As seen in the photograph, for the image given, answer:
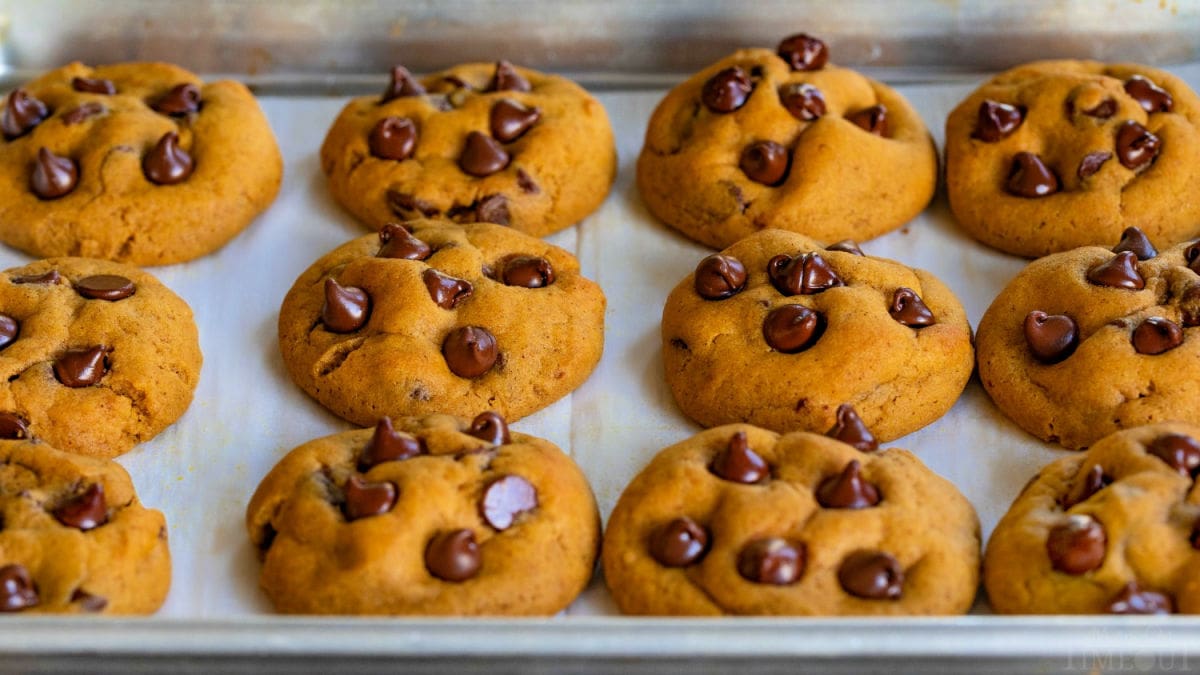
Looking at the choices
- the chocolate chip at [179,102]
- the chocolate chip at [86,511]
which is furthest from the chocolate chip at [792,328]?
the chocolate chip at [179,102]

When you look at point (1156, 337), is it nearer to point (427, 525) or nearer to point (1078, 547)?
point (1078, 547)

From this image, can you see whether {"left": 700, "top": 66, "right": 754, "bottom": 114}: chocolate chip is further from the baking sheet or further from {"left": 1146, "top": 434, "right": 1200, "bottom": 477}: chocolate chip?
{"left": 1146, "top": 434, "right": 1200, "bottom": 477}: chocolate chip

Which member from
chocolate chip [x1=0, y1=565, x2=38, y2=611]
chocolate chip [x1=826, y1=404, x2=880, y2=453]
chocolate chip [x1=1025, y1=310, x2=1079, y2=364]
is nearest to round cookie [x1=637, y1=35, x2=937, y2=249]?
chocolate chip [x1=1025, y1=310, x2=1079, y2=364]

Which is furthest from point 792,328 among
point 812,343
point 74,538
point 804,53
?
point 74,538

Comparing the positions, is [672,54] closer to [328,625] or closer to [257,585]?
[257,585]

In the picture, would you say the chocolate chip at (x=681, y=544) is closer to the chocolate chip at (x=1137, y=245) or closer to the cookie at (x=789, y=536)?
the cookie at (x=789, y=536)

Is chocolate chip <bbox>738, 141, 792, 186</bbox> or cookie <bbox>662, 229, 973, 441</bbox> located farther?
chocolate chip <bbox>738, 141, 792, 186</bbox>
